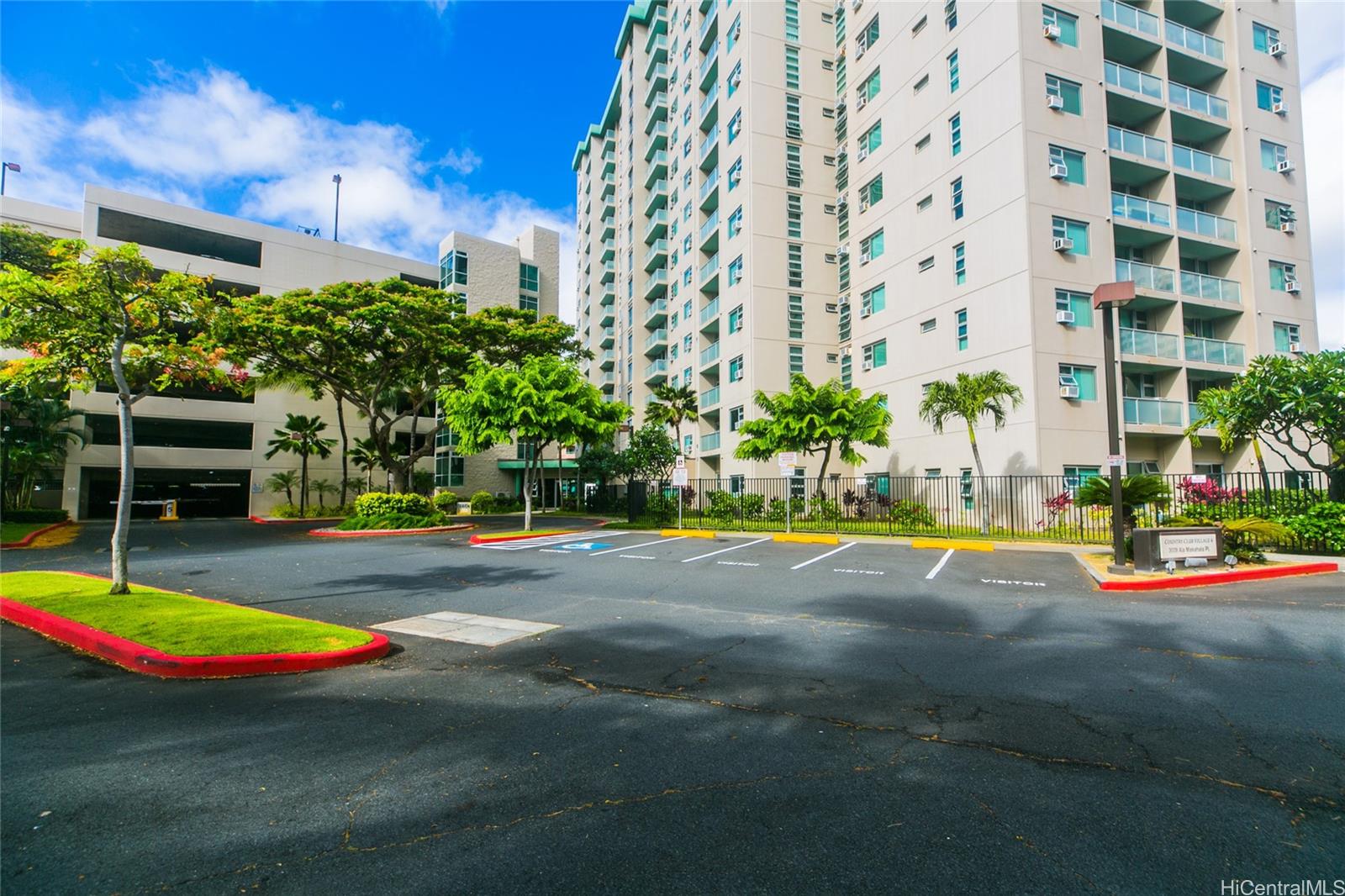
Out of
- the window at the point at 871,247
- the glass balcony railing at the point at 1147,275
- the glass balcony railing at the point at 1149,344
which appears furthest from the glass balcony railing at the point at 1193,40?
the window at the point at 871,247

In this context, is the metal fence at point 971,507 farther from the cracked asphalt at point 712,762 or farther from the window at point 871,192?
the window at point 871,192

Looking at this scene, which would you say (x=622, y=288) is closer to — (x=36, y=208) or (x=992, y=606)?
(x=36, y=208)

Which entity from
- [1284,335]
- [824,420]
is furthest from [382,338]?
[1284,335]

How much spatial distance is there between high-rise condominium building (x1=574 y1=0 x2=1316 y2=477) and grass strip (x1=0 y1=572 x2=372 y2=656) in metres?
22.6

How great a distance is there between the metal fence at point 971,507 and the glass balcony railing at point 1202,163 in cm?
1301

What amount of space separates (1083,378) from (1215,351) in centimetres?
757

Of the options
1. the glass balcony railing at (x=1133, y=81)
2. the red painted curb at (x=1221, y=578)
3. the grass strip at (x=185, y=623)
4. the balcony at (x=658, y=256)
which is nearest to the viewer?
the grass strip at (x=185, y=623)

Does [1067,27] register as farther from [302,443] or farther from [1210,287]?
[302,443]

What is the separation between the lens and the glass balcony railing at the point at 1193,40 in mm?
26922

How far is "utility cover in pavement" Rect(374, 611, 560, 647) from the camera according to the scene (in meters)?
7.86

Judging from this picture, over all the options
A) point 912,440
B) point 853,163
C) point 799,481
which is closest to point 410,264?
point 853,163

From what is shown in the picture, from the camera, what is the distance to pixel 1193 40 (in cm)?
2738

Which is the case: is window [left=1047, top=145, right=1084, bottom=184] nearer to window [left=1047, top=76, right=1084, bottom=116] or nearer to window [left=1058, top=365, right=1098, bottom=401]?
window [left=1047, top=76, right=1084, bottom=116]

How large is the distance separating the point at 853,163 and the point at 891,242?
6817 millimetres
